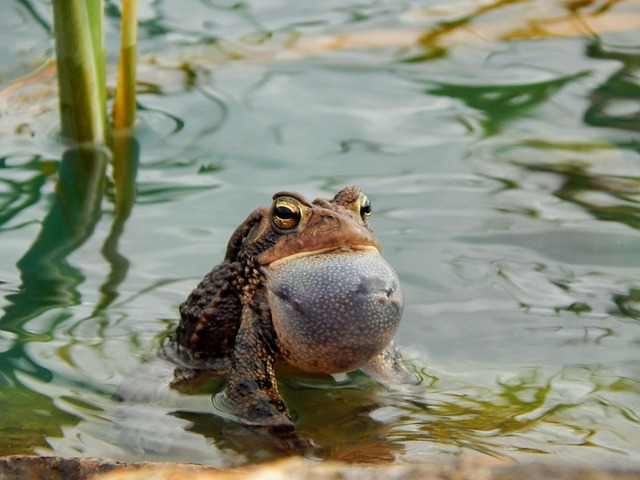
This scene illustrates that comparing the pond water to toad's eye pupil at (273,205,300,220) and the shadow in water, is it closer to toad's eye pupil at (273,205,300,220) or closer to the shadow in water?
the shadow in water

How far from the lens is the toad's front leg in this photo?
3434mm

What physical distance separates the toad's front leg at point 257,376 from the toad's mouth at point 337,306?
3.9 inches

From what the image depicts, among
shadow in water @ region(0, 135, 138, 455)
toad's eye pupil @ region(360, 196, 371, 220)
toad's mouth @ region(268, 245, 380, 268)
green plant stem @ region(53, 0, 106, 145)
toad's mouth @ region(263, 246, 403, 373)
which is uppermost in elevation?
green plant stem @ region(53, 0, 106, 145)

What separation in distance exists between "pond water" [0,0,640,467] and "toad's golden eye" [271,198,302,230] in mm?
692

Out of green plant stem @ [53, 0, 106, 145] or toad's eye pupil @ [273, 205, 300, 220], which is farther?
green plant stem @ [53, 0, 106, 145]

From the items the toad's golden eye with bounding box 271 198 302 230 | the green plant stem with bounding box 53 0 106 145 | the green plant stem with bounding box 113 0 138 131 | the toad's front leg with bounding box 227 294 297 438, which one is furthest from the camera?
the green plant stem with bounding box 113 0 138 131

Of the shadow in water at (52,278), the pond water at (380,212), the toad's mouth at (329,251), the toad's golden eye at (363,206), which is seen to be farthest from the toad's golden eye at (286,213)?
the shadow in water at (52,278)

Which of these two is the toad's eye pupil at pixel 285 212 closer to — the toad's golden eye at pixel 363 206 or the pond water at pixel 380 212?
the toad's golden eye at pixel 363 206

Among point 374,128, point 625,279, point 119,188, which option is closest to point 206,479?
point 625,279

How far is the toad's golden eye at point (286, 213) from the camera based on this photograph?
3.56 m

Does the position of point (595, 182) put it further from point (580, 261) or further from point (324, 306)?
point (324, 306)

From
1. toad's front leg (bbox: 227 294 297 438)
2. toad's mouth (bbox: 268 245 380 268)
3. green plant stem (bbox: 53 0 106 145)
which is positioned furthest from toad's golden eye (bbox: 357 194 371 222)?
green plant stem (bbox: 53 0 106 145)

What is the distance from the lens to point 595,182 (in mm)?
5734

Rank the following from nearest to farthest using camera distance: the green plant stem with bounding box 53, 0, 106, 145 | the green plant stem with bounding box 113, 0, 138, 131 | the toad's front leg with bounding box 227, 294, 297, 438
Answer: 1. the toad's front leg with bounding box 227, 294, 297, 438
2. the green plant stem with bounding box 53, 0, 106, 145
3. the green plant stem with bounding box 113, 0, 138, 131
